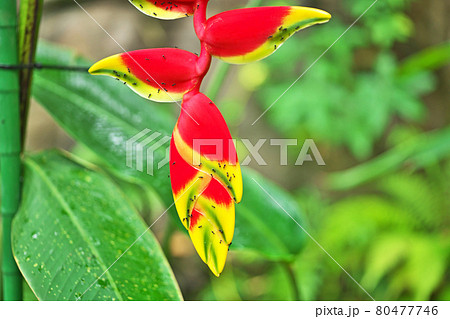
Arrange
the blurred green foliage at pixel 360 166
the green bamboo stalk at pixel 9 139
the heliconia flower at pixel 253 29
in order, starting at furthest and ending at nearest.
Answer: the blurred green foliage at pixel 360 166 < the green bamboo stalk at pixel 9 139 < the heliconia flower at pixel 253 29

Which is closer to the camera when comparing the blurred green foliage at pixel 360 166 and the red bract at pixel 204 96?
the red bract at pixel 204 96

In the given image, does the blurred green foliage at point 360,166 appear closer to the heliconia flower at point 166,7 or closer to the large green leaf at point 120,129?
the large green leaf at point 120,129

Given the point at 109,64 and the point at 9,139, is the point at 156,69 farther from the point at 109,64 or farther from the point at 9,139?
the point at 9,139

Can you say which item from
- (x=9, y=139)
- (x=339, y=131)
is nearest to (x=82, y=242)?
(x=9, y=139)

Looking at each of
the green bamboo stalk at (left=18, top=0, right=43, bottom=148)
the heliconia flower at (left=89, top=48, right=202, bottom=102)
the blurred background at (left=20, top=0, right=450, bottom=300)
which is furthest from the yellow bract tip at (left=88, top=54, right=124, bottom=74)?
the blurred background at (left=20, top=0, right=450, bottom=300)

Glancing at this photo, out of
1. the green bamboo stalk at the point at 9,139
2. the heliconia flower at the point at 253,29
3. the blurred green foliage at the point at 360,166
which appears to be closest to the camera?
the heliconia flower at the point at 253,29

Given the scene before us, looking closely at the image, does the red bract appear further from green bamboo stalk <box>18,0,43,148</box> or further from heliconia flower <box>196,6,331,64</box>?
green bamboo stalk <box>18,0,43,148</box>

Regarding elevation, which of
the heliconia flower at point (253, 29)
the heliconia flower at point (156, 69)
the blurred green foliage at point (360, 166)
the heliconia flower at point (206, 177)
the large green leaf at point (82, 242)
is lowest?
the blurred green foliage at point (360, 166)

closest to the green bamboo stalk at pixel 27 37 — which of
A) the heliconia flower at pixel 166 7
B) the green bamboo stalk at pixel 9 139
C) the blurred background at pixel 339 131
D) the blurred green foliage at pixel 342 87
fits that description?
the green bamboo stalk at pixel 9 139
